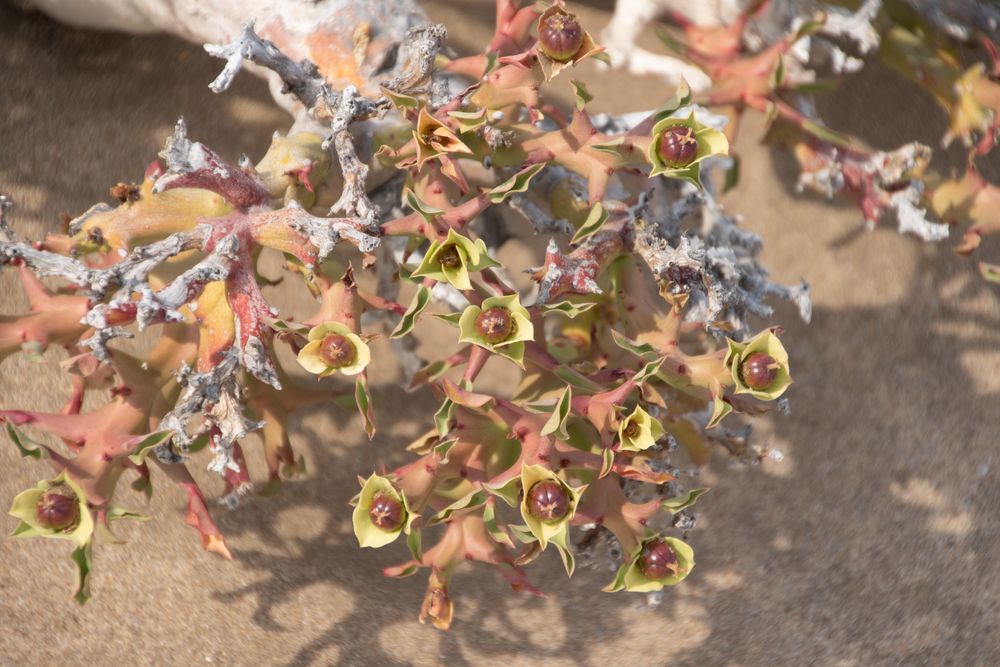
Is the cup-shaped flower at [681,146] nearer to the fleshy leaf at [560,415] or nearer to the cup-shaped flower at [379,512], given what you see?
the fleshy leaf at [560,415]

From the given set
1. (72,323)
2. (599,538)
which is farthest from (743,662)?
(72,323)

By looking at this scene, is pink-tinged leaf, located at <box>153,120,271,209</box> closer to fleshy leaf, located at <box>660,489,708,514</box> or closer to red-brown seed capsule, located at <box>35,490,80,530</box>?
red-brown seed capsule, located at <box>35,490,80,530</box>

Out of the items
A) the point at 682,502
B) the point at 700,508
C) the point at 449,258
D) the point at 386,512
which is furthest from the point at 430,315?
the point at 700,508

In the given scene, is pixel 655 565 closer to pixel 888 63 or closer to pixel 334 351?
pixel 334 351

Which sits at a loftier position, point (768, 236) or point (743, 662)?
point (768, 236)

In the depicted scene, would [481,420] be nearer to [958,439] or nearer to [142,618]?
[142,618]

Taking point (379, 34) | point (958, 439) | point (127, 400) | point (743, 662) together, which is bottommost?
point (743, 662)

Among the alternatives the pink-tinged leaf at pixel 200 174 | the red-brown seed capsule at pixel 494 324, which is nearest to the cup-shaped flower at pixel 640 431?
the red-brown seed capsule at pixel 494 324
